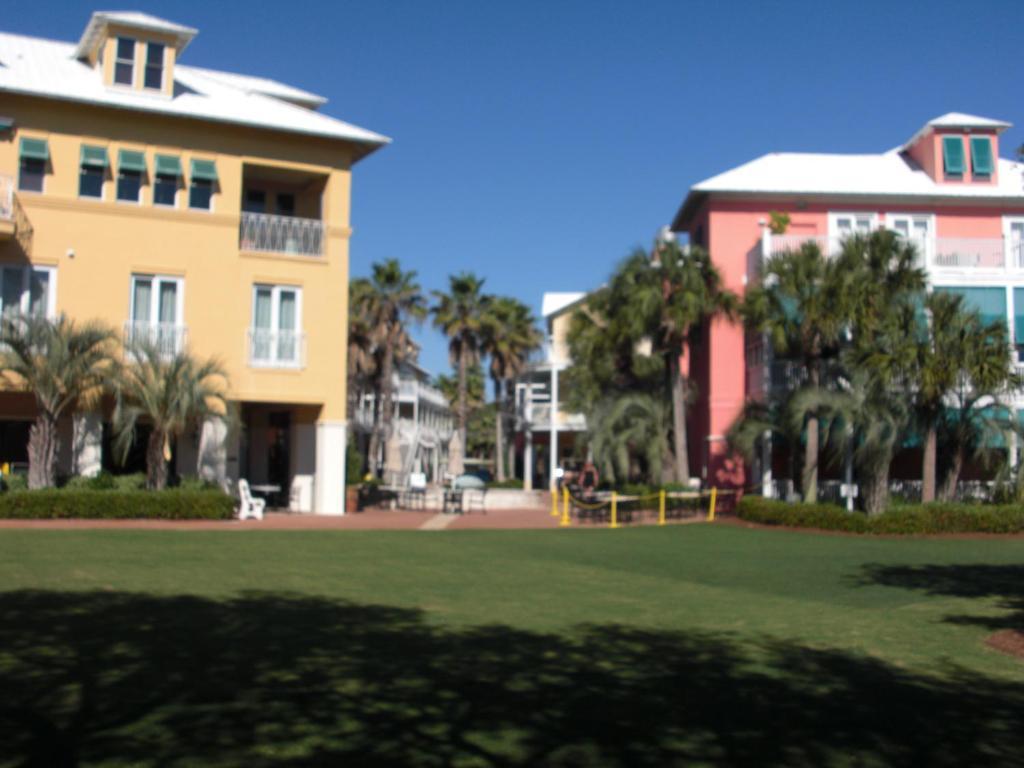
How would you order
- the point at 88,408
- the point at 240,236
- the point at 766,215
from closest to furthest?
the point at 88,408 < the point at 240,236 < the point at 766,215

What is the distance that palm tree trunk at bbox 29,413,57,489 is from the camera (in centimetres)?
2348

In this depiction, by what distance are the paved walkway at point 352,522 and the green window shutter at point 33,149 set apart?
29.6 ft

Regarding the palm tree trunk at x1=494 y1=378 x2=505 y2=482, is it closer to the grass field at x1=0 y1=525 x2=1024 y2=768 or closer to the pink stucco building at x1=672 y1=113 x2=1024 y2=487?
the pink stucco building at x1=672 y1=113 x2=1024 y2=487

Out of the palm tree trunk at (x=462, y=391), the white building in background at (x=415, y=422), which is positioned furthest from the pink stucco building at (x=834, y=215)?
the white building in background at (x=415, y=422)

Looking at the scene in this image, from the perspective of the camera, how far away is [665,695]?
6.97 metres

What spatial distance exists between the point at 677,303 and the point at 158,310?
552 inches

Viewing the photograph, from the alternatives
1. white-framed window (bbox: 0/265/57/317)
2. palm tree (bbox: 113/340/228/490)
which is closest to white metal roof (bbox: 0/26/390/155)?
white-framed window (bbox: 0/265/57/317)

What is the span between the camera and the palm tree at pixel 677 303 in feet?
98.0

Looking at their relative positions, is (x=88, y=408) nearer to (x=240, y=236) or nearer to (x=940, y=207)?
(x=240, y=236)

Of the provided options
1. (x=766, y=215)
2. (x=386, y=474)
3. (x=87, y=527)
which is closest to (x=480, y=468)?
(x=386, y=474)

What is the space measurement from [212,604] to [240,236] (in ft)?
60.8

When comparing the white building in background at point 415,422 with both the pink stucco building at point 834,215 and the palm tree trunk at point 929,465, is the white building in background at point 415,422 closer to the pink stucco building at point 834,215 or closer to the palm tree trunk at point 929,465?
the pink stucco building at point 834,215

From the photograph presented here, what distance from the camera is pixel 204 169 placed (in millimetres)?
26766

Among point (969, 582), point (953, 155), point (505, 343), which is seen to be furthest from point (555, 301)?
point (969, 582)
